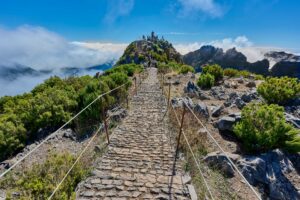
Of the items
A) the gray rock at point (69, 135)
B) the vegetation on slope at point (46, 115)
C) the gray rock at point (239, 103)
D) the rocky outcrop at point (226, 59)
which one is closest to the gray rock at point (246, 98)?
the gray rock at point (239, 103)

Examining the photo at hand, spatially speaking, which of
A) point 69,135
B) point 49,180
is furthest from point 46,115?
point 49,180

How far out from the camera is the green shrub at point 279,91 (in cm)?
931

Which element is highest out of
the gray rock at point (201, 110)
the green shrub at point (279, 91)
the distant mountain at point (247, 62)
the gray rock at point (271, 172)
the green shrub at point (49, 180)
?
the distant mountain at point (247, 62)

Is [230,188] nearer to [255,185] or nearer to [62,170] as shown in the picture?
[255,185]

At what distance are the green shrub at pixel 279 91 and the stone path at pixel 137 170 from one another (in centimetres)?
609

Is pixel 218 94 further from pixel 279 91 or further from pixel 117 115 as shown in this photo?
pixel 117 115

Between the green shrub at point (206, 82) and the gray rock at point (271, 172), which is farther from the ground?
the green shrub at point (206, 82)

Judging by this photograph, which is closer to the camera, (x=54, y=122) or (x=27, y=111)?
(x=54, y=122)

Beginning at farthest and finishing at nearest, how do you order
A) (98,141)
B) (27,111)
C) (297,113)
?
(27,111) → (297,113) → (98,141)

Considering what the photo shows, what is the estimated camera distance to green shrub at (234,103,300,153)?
5.32 m

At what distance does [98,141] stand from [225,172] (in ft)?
12.8

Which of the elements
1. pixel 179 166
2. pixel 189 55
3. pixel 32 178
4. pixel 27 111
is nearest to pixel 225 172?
pixel 179 166

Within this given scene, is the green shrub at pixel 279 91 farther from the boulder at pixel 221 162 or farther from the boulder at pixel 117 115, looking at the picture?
the boulder at pixel 117 115

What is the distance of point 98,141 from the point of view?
20.3ft
